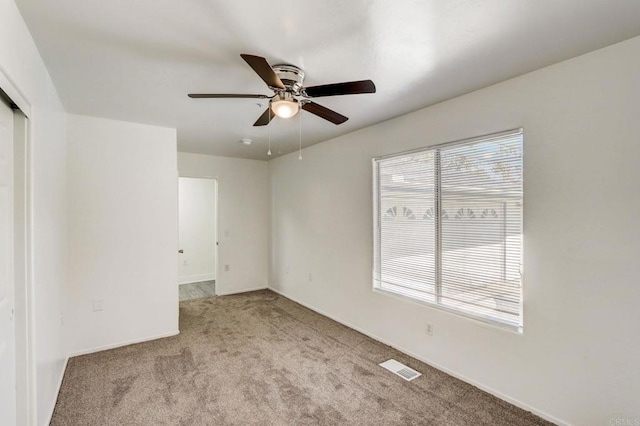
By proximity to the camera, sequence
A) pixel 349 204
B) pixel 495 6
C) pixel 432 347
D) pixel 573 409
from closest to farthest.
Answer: pixel 495 6, pixel 573 409, pixel 432 347, pixel 349 204

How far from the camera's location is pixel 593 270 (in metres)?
1.96

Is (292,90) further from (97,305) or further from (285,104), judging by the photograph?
(97,305)

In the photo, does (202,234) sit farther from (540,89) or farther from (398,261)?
(540,89)

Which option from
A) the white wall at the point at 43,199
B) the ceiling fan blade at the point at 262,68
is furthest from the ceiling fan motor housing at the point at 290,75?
the white wall at the point at 43,199

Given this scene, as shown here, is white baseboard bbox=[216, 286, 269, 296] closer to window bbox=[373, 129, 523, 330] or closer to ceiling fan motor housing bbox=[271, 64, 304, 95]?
window bbox=[373, 129, 523, 330]

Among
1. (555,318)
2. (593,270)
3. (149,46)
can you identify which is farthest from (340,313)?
(149,46)

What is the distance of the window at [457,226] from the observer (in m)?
2.40

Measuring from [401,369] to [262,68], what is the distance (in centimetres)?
278

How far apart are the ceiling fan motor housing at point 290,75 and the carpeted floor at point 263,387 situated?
237 cm

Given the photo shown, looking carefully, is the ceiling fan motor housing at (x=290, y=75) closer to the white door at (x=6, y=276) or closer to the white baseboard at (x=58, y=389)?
the white door at (x=6, y=276)

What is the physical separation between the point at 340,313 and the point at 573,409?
8.27 feet

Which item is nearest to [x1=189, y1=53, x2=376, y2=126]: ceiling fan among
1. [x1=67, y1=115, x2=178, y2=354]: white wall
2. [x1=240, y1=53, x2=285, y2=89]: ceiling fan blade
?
[x1=240, y1=53, x2=285, y2=89]: ceiling fan blade

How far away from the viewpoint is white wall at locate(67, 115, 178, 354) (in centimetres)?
325

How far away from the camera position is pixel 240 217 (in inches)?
222
